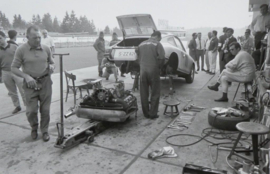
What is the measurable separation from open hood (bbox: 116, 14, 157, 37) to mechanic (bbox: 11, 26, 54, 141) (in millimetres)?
3596

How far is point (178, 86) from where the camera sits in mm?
8320

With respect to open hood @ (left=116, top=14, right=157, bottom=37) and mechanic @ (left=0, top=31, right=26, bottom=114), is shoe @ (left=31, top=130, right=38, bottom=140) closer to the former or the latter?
mechanic @ (left=0, top=31, right=26, bottom=114)

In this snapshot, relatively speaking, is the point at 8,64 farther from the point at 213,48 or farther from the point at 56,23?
the point at 56,23

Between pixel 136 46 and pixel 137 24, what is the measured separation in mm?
679

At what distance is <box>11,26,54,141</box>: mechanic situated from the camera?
3.73 meters

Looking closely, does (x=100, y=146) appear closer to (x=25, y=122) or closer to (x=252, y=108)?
(x=25, y=122)

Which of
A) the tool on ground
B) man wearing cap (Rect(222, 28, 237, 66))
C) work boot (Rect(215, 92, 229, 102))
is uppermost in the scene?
man wearing cap (Rect(222, 28, 237, 66))

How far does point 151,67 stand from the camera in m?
4.93

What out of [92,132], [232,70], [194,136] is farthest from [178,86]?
[92,132]

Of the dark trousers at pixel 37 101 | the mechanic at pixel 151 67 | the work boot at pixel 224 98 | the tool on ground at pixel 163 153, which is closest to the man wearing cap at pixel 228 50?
A: the work boot at pixel 224 98

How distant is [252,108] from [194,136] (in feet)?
5.11

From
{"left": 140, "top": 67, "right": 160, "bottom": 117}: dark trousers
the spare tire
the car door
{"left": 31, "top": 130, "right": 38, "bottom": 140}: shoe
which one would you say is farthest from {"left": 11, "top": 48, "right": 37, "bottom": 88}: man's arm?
the car door

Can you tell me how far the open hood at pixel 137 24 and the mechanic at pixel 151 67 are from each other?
2040 mm

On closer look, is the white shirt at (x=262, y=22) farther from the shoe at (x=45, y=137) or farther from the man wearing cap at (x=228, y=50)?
the shoe at (x=45, y=137)
